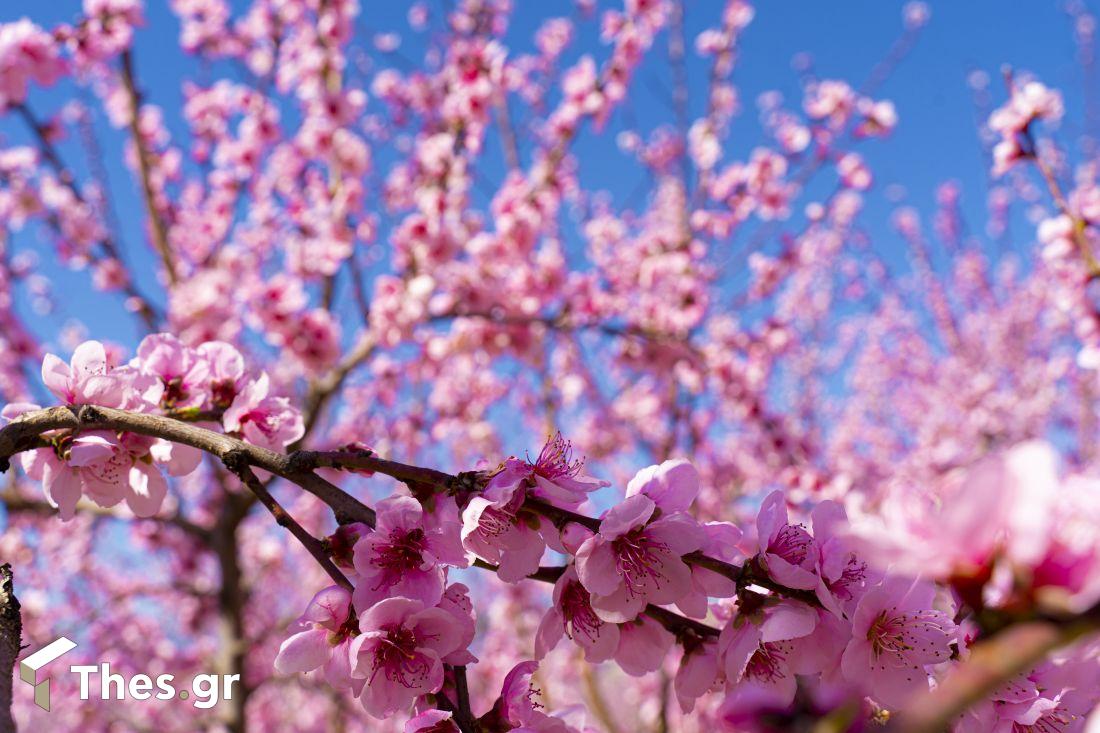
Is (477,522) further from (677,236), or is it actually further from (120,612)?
(120,612)

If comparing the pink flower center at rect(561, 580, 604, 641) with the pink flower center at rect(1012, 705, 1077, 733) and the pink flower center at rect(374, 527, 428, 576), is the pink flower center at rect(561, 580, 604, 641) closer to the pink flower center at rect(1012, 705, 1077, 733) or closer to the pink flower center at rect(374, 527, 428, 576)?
the pink flower center at rect(374, 527, 428, 576)

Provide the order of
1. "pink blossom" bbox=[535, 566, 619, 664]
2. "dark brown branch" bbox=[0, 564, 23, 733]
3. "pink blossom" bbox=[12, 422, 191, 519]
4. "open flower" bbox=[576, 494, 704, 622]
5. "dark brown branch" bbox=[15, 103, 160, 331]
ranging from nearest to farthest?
"dark brown branch" bbox=[0, 564, 23, 733]
"open flower" bbox=[576, 494, 704, 622]
"pink blossom" bbox=[535, 566, 619, 664]
"pink blossom" bbox=[12, 422, 191, 519]
"dark brown branch" bbox=[15, 103, 160, 331]

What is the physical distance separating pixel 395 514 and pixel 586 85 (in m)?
4.73

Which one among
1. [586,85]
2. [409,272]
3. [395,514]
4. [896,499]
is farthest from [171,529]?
[896,499]

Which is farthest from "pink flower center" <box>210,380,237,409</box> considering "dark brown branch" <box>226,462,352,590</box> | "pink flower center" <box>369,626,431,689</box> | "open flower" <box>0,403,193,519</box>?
"pink flower center" <box>369,626,431,689</box>

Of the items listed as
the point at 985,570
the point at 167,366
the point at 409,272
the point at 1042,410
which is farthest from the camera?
the point at 1042,410

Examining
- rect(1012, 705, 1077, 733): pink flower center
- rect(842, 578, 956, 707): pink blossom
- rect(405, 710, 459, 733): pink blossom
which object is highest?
rect(405, 710, 459, 733): pink blossom

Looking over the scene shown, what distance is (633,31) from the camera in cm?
521

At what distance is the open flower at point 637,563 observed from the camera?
3.47 ft

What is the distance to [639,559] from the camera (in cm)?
112

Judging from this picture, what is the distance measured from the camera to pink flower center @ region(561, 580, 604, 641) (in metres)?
1.18

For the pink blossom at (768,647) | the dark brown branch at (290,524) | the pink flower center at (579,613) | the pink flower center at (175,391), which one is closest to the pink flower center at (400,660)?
the dark brown branch at (290,524)

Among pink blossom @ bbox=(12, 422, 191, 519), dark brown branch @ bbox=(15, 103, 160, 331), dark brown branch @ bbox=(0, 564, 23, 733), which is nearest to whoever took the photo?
dark brown branch @ bbox=(0, 564, 23, 733)
